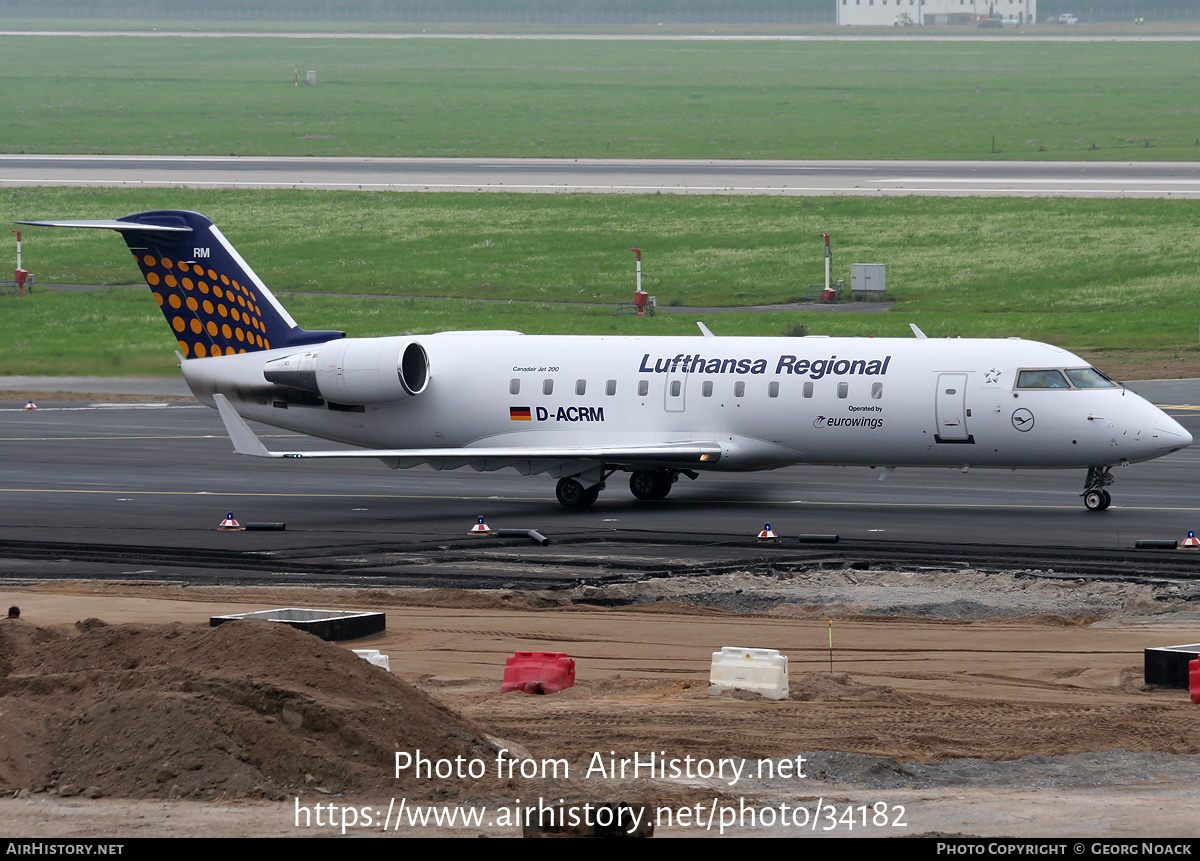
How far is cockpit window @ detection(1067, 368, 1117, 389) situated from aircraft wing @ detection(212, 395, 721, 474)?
21.9ft

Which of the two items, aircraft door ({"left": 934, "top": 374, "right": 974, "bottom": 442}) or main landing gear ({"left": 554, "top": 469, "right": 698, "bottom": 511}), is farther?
main landing gear ({"left": 554, "top": 469, "right": 698, "bottom": 511})

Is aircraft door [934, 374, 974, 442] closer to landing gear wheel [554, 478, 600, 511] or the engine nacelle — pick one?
landing gear wheel [554, 478, 600, 511]

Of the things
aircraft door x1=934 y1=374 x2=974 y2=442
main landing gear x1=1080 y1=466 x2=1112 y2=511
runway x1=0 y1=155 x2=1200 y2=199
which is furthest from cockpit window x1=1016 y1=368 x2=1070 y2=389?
runway x1=0 y1=155 x2=1200 y2=199

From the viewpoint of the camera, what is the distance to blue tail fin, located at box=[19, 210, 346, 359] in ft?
112

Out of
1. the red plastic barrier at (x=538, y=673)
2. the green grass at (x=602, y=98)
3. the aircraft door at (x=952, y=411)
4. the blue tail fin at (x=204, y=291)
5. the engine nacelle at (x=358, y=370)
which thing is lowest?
the red plastic barrier at (x=538, y=673)

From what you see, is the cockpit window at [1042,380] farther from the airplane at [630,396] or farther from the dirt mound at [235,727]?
the dirt mound at [235,727]

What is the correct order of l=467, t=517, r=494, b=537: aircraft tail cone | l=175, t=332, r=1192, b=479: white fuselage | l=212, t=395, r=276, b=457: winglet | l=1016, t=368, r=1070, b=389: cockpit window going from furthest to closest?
l=212, t=395, r=276, b=457: winglet < l=1016, t=368, r=1070, b=389: cockpit window < l=175, t=332, r=1192, b=479: white fuselage < l=467, t=517, r=494, b=537: aircraft tail cone

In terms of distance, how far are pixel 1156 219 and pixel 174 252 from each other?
48664mm

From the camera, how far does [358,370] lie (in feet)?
110

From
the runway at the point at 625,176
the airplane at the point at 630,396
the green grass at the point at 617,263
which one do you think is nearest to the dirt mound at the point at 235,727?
the airplane at the point at 630,396

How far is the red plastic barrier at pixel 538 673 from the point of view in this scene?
17.6 metres

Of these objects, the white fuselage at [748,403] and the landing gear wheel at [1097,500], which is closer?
the landing gear wheel at [1097,500]

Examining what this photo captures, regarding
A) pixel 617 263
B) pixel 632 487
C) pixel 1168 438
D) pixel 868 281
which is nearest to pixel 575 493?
pixel 632 487

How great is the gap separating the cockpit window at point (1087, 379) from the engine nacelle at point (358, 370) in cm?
1266
